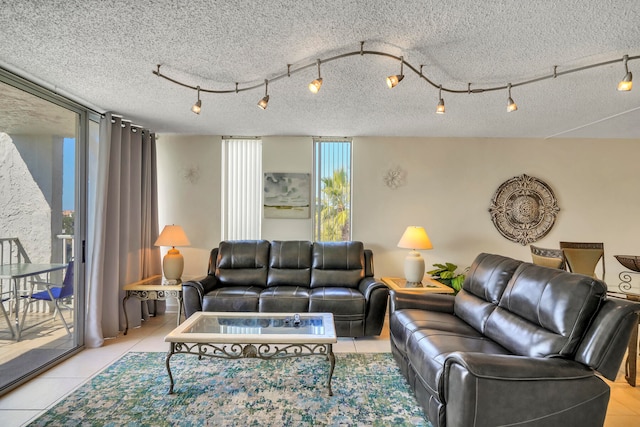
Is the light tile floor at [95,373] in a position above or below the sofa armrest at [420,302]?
below

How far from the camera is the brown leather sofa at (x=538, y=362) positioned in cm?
162

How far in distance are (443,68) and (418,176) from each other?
7.49 ft

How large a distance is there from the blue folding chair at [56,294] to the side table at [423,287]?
3.34 meters

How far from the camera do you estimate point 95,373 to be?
8.91 feet

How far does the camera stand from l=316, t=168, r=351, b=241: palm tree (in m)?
4.61

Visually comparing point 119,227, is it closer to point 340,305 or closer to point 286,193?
point 286,193

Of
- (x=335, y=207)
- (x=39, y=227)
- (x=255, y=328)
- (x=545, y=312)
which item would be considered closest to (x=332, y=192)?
(x=335, y=207)

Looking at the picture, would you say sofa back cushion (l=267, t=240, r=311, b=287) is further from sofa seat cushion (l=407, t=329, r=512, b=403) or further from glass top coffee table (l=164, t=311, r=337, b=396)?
sofa seat cushion (l=407, t=329, r=512, b=403)

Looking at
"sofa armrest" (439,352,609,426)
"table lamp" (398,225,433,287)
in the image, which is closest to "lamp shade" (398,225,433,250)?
"table lamp" (398,225,433,287)

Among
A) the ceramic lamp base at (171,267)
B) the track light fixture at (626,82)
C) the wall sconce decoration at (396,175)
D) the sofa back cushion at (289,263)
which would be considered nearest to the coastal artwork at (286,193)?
the sofa back cushion at (289,263)

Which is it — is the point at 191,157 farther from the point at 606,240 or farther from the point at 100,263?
the point at 606,240

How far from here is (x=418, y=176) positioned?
180 inches

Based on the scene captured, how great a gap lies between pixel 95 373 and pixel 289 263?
2.13 metres

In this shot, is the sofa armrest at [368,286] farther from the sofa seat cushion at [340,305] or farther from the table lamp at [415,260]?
the table lamp at [415,260]
